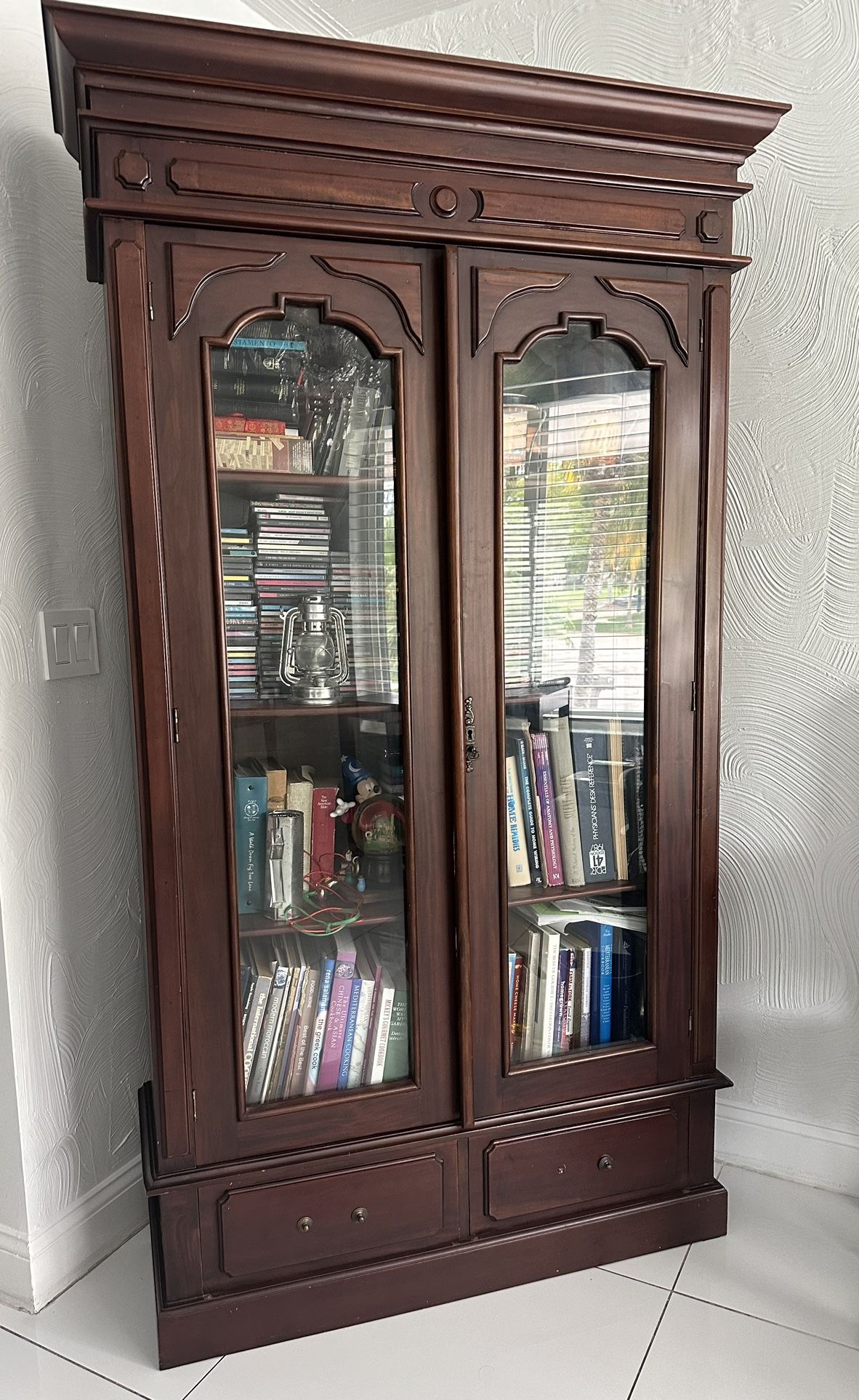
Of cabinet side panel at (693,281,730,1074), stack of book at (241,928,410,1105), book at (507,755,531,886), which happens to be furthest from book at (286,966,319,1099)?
cabinet side panel at (693,281,730,1074)

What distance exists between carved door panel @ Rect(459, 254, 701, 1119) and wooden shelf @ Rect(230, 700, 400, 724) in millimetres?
154

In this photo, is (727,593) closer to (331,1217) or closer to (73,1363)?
(331,1217)

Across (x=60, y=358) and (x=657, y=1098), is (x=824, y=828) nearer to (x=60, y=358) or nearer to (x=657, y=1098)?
(x=657, y=1098)

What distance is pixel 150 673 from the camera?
1.45 meters

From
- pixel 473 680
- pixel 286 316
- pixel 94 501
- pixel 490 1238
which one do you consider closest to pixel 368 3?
pixel 286 316

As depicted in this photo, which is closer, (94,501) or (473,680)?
(473,680)

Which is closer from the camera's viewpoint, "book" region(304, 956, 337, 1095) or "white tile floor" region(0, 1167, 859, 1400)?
"white tile floor" region(0, 1167, 859, 1400)

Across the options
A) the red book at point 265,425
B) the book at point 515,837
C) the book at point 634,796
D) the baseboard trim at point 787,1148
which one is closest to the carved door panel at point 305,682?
the red book at point 265,425

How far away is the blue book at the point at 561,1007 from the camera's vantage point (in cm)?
177

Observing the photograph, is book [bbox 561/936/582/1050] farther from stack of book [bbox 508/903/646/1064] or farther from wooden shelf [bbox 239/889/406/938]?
wooden shelf [bbox 239/889/406/938]

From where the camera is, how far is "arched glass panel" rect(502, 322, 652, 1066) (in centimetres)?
163

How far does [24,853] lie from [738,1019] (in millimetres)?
1504

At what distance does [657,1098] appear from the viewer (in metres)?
1.78

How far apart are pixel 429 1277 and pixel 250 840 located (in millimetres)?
Answer: 840
